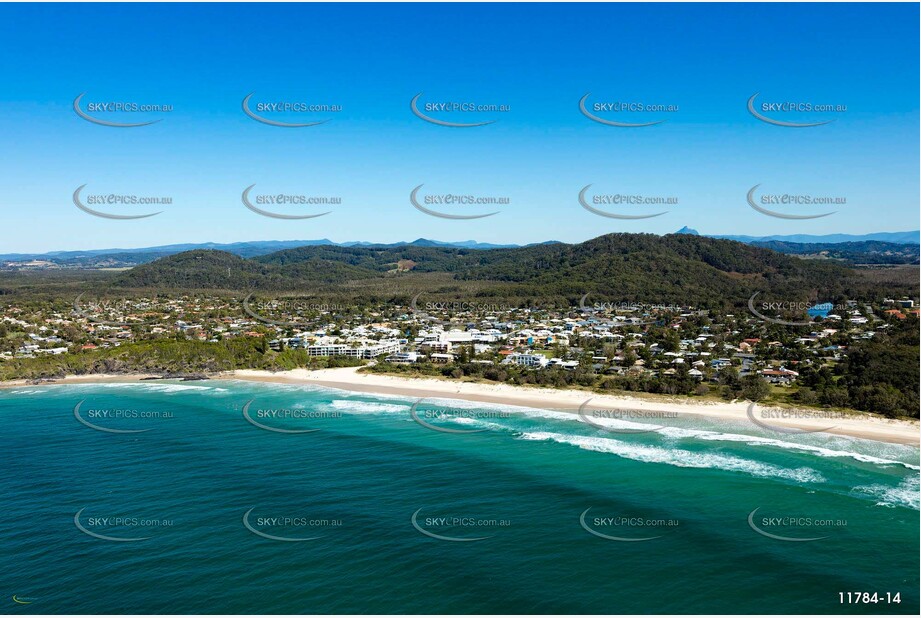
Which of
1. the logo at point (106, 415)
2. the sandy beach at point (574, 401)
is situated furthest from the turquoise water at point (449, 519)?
the sandy beach at point (574, 401)

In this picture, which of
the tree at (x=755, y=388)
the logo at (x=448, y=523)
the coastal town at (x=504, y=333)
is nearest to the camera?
the logo at (x=448, y=523)

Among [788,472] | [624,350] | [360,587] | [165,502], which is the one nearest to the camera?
[360,587]

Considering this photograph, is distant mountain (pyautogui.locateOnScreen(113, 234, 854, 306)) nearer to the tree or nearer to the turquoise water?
the tree

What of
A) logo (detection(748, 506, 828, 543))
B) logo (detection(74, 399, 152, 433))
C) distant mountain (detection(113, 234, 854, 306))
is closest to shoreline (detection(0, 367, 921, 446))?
logo (detection(74, 399, 152, 433))

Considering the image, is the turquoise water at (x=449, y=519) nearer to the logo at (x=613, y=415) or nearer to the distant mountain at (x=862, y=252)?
the logo at (x=613, y=415)

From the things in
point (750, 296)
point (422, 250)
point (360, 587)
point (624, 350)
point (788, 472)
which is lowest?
point (360, 587)

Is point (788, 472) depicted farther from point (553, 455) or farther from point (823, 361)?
point (823, 361)

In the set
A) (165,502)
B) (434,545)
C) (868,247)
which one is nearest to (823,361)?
(434,545)
